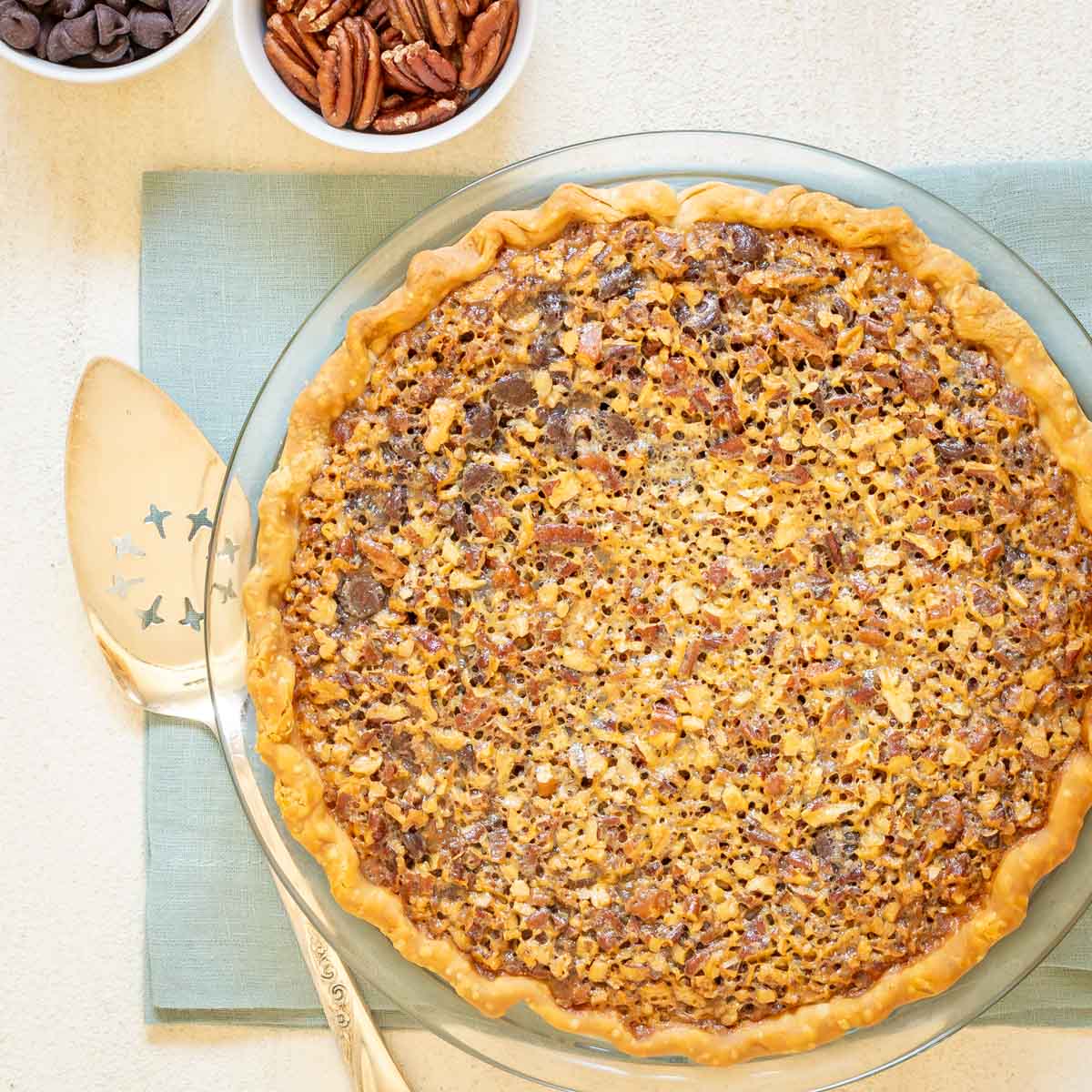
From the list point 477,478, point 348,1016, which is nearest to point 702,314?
point 477,478

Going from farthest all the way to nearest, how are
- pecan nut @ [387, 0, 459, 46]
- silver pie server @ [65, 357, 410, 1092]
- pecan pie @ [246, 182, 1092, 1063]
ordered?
silver pie server @ [65, 357, 410, 1092]
pecan nut @ [387, 0, 459, 46]
pecan pie @ [246, 182, 1092, 1063]

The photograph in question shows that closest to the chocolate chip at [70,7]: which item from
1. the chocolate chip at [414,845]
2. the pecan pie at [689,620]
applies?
the pecan pie at [689,620]

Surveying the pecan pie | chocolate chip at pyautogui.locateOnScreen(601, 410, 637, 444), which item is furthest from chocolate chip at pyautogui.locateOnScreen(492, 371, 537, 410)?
chocolate chip at pyautogui.locateOnScreen(601, 410, 637, 444)

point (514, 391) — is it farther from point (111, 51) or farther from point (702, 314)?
point (111, 51)

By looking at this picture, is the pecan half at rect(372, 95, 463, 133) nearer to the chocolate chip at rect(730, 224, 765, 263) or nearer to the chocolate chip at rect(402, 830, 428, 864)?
the chocolate chip at rect(730, 224, 765, 263)

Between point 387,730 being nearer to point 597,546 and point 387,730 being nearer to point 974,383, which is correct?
point 597,546

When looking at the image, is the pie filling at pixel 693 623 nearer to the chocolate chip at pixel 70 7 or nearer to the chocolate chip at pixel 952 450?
the chocolate chip at pixel 952 450
